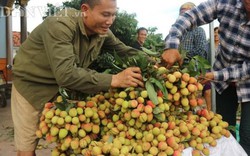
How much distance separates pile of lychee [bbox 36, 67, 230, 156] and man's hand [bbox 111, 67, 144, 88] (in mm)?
37

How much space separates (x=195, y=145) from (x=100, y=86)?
2.13ft

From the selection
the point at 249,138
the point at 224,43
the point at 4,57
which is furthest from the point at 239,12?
the point at 4,57

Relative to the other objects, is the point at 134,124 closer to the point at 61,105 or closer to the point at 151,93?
the point at 151,93

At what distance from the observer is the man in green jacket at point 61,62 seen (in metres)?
2.00

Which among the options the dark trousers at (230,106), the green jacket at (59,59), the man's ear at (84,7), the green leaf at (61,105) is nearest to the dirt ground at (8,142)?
the green jacket at (59,59)

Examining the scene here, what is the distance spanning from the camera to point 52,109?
6.78 feet

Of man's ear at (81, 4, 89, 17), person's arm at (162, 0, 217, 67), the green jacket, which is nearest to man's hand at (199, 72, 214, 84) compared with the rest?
person's arm at (162, 0, 217, 67)

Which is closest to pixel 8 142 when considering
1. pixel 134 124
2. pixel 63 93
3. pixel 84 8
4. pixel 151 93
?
pixel 63 93

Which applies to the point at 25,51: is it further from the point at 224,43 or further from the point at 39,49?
the point at 224,43

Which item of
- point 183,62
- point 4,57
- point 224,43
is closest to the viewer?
point 183,62

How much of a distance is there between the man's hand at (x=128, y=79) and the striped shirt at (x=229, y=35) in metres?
0.42

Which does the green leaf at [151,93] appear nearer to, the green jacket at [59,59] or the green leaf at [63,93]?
the green jacket at [59,59]

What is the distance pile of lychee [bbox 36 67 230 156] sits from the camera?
6.23 feet

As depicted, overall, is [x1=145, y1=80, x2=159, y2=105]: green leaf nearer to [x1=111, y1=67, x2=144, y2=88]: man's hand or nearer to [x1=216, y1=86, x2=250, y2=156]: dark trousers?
[x1=111, y1=67, x2=144, y2=88]: man's hand
